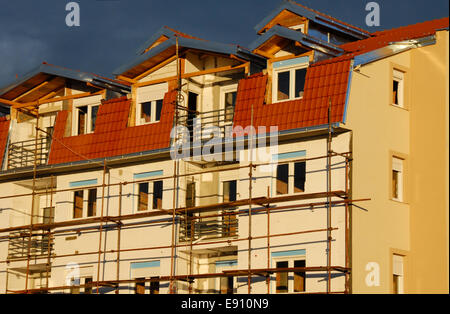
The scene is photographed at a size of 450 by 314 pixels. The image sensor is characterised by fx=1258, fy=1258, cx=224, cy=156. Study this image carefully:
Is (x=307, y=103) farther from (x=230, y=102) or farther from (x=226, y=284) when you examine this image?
(x=226, y=284)

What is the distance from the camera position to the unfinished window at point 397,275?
136ft

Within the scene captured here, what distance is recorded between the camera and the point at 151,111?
4706 centimetres

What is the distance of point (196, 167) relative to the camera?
150 feet

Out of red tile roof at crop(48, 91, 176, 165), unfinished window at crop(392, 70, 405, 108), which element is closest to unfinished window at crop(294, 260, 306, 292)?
unfinished window at crop(392, 70, 405, 108)

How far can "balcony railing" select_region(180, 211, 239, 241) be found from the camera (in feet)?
144

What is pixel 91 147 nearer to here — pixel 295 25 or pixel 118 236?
pixel 118 236

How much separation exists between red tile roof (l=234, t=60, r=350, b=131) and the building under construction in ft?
0.16

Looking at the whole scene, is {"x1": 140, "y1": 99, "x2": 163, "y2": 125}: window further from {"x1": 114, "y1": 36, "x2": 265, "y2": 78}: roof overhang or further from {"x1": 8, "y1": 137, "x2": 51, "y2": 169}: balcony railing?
{"x1": 8, "y1": 137, "x2": 51, "y2": 169}: balcony railing

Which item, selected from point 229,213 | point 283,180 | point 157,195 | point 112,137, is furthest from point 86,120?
point 283,180

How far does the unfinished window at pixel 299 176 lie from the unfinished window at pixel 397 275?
152 inches

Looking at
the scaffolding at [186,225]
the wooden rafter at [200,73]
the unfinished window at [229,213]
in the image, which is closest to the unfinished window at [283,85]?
the wooden rafter at [200,73]

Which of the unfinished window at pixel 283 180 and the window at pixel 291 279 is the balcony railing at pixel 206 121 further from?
the window at pixel 291 279

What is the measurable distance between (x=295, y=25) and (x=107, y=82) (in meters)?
8.18
